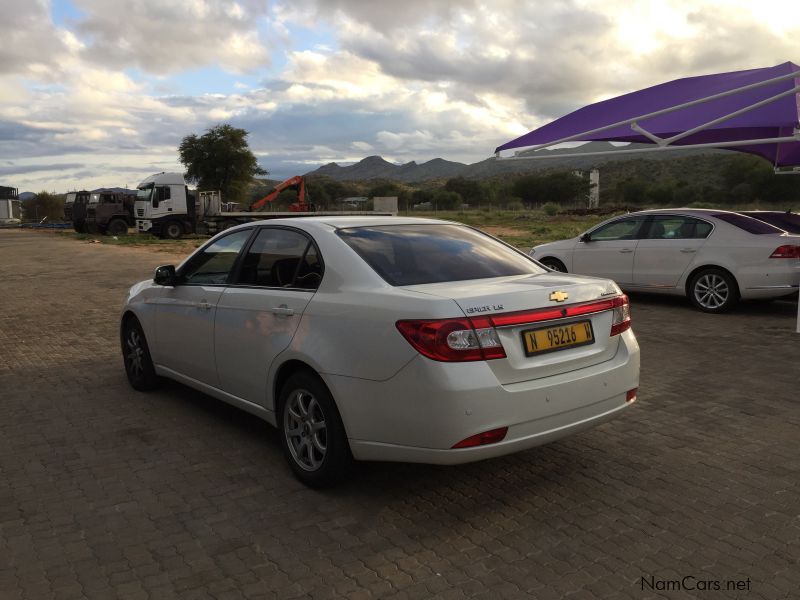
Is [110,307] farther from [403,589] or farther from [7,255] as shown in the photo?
[7,255]

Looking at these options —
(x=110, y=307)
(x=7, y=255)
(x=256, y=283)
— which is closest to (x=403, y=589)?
(x=256, y=283)

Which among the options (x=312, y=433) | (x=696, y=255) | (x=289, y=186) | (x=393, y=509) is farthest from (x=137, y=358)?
(x=289, y=186)

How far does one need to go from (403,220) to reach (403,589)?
2609 millimetres

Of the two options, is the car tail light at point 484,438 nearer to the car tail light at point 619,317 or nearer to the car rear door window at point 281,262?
the car tail light at point 619,317

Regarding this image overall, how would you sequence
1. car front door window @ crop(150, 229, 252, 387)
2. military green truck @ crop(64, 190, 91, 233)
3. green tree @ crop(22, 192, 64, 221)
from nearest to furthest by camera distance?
car front door window @ crop(150, 229, 252, 387)
military green truck @ crop(64, 190, 91, 233)
green tree @ crop(22, 192, 64, 221)

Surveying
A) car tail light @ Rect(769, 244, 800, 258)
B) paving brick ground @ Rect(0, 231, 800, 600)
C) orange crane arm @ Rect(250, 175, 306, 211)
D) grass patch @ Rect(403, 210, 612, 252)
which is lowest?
paving brick ground @ Rect(0, 231, 800, 600)

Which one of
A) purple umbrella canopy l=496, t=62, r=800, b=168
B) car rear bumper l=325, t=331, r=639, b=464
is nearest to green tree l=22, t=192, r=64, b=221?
purple umbrella canopy l=496, t=62, r=800, b=168

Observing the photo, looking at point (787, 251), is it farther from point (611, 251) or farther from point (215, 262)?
point (215, 262)

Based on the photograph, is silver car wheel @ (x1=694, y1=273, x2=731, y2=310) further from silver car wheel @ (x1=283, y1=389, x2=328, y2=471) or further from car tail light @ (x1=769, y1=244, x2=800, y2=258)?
silver car wheel @ (x1=283, y1=389, x2=328, y2=471)

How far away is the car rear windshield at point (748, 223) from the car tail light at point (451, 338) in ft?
26.2

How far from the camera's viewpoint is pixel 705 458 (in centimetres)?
441

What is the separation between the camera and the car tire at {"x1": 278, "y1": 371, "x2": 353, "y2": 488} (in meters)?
3.73

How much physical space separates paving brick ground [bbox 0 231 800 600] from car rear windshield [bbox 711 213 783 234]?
4392mm

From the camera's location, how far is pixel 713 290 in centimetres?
Answer: 1003
